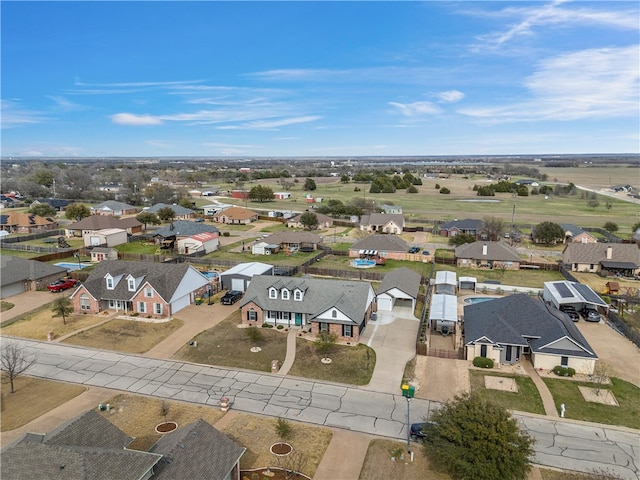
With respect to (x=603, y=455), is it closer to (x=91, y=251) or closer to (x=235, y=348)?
(x=235, y=348)

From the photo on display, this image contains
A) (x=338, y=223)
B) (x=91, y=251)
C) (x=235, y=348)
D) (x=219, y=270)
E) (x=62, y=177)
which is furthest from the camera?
(x=62, y=177)

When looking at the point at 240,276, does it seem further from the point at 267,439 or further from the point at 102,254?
the point at 102,254

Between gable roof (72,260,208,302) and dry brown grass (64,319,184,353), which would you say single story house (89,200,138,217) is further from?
dry brown grass (64,319,184,353)

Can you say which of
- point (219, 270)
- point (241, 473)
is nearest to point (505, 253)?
point (219, 270)

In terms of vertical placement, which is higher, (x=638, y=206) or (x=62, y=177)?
(x=62, y=177)

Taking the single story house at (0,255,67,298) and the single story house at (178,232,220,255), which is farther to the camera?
the single story house at (178,232,220,255)

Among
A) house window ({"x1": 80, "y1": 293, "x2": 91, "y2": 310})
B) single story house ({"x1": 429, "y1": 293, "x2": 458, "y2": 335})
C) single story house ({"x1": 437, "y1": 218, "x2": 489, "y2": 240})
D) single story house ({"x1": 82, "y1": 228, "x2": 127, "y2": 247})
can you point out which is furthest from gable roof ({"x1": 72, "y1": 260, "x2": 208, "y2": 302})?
single story house ({"x1": 437, "y1": 218, "x2": 489, "y2": 240})

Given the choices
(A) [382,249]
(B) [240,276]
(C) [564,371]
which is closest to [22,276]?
(B) [240,276]

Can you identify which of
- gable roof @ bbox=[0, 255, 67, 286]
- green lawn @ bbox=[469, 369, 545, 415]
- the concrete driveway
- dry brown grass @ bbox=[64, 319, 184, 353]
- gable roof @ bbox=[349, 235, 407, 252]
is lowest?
green lawn @ bbox=[469, 369, 545, 415]
